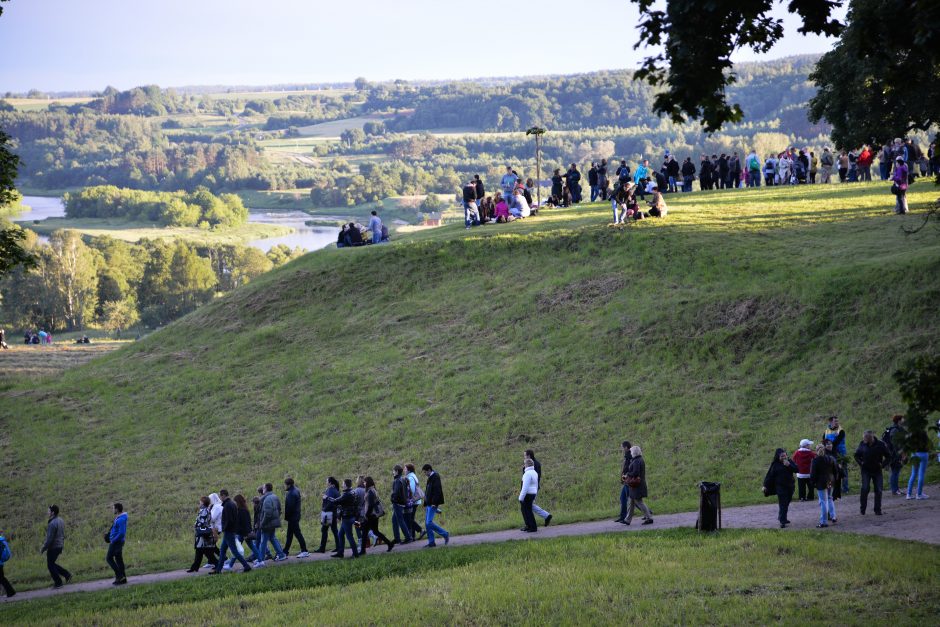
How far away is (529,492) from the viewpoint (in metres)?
20.0

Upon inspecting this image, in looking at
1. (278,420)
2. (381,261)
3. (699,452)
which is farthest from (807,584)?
(381,261)

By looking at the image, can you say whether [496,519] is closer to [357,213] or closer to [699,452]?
[699,452]

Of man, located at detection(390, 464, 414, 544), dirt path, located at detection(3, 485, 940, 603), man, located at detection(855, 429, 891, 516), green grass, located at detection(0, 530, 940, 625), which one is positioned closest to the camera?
green grass, located at detection(0, 530, 940, 625)

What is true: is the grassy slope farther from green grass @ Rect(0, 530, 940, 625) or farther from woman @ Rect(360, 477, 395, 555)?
green grass @ Rect(0, 530, 940, 625)

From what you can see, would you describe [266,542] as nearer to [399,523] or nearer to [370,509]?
[370,509]

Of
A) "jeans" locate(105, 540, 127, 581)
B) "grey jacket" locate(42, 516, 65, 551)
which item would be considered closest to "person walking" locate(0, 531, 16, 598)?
"grey jacket" locate(42, 516, 65, 551)

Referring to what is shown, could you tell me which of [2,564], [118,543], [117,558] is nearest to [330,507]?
[118,543]

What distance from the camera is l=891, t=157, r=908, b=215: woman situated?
32.9m

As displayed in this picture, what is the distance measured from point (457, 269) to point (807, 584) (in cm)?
2627

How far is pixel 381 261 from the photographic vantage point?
4100cm

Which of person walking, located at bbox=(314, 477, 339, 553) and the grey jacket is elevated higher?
person walking, located at bbox=(314, 477, 339, 553)

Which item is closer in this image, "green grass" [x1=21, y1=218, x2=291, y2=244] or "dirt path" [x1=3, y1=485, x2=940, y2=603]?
"dirt path" [x1=3, y1=485, x2=940, y2=603]

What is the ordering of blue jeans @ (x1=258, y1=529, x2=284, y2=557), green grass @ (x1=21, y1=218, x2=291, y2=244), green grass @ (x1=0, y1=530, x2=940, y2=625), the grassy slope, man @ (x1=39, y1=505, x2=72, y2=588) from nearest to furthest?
green grass @ (x1=0, y1=530, x2=940, y2=625)
blue jeans @ (x1=258, y1=529, x2=284, y2=557)
man @ (x1=39, y1=505, x2=72, y2=588)
the grassy slope
green grass @ (x1=21, y1=218, x2=291, y2=244)

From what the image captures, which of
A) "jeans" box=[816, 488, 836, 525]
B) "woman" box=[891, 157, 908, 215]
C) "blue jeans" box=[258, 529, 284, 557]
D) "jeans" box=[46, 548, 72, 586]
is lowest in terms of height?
"jeans" box=[46, 548, 72, 586]
